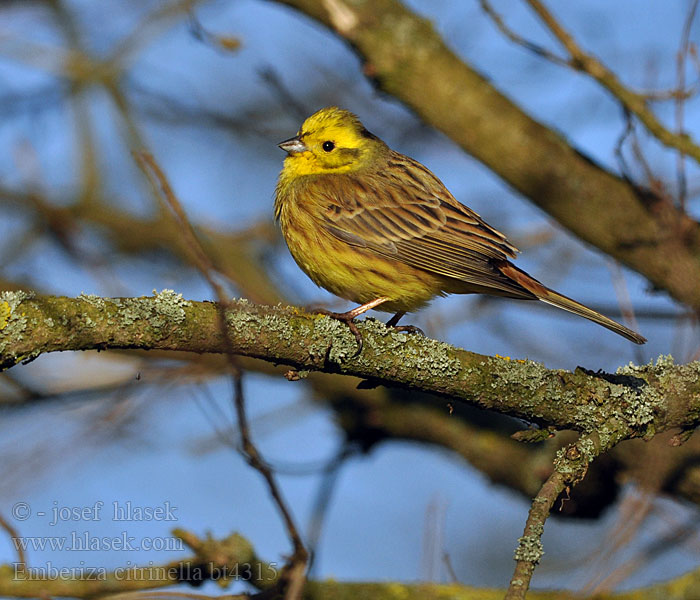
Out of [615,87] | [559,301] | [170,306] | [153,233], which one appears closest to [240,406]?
[170,306]

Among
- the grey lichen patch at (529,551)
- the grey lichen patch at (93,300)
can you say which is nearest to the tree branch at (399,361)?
the grey lichen patch at (93,300)

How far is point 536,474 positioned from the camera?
5891 millimetres

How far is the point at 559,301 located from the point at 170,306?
2.13 metres

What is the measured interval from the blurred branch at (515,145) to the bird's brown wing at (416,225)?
1.94 feet

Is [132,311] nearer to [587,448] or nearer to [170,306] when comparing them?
[170,306]

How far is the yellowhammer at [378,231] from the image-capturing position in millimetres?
4609

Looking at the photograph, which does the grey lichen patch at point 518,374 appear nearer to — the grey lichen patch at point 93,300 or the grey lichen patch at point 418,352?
the grey lichen patch at point 418,352

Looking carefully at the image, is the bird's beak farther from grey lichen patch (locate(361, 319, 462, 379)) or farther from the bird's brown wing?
grey lichen patch (locate(361, 319, 462, 379))

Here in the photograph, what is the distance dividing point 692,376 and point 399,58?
3.23 metres

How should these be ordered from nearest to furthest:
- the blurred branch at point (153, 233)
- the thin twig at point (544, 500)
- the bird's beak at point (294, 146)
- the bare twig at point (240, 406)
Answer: the bare twig at point (240, 406) → the thin twig at point (544, 500) → the bird's beak at point (294, 146) → the blurred branch at point (153, 233)

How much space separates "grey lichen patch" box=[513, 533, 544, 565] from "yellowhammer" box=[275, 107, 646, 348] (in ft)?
5.06

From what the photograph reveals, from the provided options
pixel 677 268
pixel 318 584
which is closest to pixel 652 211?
pixel 677 268

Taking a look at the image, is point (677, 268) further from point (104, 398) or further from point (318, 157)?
point (104, 398)

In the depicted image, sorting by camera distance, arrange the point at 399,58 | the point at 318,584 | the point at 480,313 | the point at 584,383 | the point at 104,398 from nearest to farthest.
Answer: the point at 584,383, the point at 318,584, the point at 399,58, the point at 104,398, the point at 480,313
